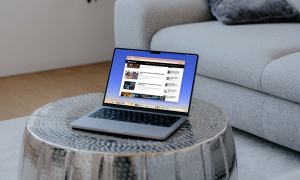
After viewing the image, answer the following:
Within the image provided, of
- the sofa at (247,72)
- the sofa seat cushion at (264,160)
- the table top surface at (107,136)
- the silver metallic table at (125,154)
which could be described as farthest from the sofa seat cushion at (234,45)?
the silver metallic table at (125,154)

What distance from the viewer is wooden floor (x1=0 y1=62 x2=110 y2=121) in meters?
2.52

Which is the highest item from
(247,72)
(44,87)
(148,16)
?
(148,16)

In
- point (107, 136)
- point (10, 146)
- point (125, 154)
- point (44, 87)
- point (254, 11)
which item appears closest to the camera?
point (125, 154)

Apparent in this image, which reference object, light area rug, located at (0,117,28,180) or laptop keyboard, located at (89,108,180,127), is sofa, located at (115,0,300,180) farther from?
light area rug, located at (0,117,28,180)

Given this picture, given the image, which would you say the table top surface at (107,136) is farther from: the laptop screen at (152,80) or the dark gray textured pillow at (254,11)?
the dark gray textured pillow at (254,11)

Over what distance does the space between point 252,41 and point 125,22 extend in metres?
0.77

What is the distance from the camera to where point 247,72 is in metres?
1.88

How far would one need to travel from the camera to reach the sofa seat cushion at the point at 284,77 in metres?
1.70

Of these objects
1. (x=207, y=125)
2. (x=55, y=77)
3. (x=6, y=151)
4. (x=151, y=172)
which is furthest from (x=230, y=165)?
(x=55, y=77)

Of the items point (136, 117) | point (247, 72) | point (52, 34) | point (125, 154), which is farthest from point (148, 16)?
point (125, 154)

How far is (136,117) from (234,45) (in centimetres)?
92

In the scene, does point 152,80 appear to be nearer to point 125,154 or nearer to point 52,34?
point 125,154

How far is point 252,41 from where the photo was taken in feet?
6.57

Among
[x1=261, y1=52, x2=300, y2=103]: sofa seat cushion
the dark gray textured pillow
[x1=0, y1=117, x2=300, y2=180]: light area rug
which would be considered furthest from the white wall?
[x1=261, y1=52, x2=300, y2=103]: sofa seat cushion
